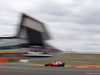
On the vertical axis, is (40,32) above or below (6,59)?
above

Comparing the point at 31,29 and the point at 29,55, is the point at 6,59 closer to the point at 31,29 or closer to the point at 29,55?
the point at 29,55

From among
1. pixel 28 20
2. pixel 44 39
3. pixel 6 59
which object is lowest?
pixel 6 59

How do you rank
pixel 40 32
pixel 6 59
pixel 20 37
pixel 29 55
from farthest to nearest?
pixel 40 32 < pixel 20 37 < pixel 29 55 < pixel 6 59

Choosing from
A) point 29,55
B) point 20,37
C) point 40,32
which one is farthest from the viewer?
point 40,32

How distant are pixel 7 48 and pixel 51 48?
11.3m

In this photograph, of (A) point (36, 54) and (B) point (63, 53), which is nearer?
(A) point (36, 54)

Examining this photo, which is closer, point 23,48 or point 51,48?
point 23,48

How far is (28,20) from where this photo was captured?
1738 inches

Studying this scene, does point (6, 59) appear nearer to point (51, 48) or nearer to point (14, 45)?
point (14, 45)

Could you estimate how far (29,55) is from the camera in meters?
41.0

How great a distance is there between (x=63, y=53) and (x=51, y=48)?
3.36m

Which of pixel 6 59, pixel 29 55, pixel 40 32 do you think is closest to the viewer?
pixel 6 59

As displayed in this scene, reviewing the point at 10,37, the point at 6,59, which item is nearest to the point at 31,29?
the point at 10,37

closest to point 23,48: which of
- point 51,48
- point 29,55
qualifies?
point 29,55
